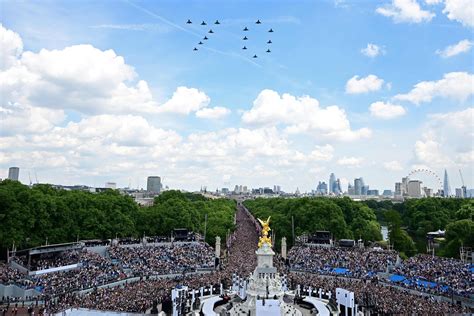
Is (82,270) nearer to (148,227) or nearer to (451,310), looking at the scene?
(148,227)

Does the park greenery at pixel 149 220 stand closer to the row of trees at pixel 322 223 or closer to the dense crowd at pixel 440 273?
the row of trees at pixel 322 223

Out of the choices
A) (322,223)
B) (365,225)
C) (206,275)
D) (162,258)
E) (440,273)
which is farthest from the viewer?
(365,225)

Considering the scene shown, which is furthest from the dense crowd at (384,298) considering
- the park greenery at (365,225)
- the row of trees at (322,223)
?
the row of trees at (322,223)

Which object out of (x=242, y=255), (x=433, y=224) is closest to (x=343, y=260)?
(x=242, y=255)

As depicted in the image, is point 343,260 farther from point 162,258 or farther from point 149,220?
point 149,220

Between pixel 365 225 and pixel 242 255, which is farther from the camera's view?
pixel 365 225

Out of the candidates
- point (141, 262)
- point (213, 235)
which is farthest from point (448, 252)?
point (141, 262)

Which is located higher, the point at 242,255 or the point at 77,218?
the point at 77,218
